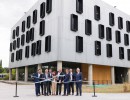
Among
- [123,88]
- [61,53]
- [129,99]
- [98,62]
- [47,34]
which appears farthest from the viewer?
[98,62]

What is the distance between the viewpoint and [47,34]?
95.5ft

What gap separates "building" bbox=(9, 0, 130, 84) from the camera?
89.5 feet

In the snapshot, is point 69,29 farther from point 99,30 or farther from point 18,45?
point 18,45

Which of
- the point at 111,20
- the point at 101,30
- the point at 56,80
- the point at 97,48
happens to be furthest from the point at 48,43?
the point at 56,80

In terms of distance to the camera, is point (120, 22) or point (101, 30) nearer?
point (101, 30)

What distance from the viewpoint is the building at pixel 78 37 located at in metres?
27.3

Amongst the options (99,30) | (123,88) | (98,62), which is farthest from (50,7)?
(123,88)

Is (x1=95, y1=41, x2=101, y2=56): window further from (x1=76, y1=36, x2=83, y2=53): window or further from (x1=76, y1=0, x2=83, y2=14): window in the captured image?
(x1=76, y1=0, x2=83, y2=14): window

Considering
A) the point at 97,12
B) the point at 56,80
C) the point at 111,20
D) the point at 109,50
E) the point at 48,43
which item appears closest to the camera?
the point at 56,80

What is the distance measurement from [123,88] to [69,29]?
1166cm

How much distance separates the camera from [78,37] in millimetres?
28688

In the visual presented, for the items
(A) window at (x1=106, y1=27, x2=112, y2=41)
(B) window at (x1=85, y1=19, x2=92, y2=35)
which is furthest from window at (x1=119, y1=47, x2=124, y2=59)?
(B) window at (x1=85, y1=19, x2=92, y2=35)

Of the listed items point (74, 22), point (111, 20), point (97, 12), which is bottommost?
point (74, 22)

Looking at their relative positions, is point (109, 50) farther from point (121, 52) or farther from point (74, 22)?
point (74, 22)
